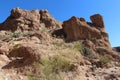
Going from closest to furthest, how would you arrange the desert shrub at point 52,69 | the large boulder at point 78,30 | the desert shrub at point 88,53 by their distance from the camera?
the desert shrub at point 52,69, the desert shrub at point 88,53, the large boulder at point 78,30

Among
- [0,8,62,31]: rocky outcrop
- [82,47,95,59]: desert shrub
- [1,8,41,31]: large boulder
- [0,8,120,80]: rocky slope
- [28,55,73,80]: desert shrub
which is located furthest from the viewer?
[0,8,62,31]: rocky outcrop

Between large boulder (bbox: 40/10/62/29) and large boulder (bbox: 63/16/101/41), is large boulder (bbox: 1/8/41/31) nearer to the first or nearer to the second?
large boulder (bbox: 40/10/62/29)

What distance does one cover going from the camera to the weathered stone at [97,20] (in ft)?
108

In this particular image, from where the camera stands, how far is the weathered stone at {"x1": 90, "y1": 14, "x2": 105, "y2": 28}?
108 feet

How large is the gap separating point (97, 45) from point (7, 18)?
15349 millimetres

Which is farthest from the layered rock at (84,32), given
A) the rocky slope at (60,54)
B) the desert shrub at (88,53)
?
the desert shrub at (88,53)

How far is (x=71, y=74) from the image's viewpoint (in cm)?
1794

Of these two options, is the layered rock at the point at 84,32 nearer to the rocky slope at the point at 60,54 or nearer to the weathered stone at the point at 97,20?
the rocky slope at the point at 60,54

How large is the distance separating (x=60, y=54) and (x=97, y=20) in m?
18.1

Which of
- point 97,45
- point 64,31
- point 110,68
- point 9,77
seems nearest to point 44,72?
point 9,77

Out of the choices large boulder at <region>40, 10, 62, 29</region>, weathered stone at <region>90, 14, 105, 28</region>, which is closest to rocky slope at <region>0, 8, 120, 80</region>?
weathered stone at <region>90, 14, 105, 28</region>

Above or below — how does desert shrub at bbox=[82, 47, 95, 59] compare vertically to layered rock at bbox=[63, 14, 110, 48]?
below

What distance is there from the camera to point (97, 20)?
33156 mm

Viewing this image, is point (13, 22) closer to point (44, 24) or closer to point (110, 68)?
point (44, 24)
